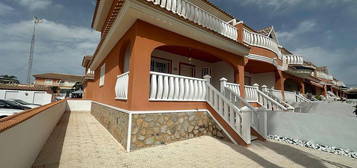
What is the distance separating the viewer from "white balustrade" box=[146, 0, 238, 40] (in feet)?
20.2

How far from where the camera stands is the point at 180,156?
4.09 metres

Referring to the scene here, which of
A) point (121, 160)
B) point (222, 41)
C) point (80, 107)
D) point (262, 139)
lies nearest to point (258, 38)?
point (222, 41)

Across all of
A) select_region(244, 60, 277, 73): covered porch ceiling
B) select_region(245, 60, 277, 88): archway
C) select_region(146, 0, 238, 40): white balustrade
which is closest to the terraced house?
select_region(146, 0, 238, 40): white balustrade

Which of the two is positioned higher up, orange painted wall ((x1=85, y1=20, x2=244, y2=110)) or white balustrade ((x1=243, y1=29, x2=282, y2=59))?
white balustrade ((x1=243, y1=29, x2=282, y2=59))

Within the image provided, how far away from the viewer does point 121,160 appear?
3.77 meters

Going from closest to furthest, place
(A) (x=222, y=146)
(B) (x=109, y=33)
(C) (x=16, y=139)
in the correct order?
1. (C) (x=16, y=139)
2. (A) (x=222, y=146)
3. (B) (x=109, y=33)

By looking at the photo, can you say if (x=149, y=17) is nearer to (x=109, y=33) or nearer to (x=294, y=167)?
(x=109, y=33)

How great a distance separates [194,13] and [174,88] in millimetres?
3617

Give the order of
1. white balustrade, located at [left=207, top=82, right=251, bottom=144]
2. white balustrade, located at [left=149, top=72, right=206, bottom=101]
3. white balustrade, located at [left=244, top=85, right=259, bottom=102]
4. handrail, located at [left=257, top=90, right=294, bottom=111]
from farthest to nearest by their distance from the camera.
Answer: white balustrade, located at [left=244, top=85, right=259, bottom=102], handrail, located at [left=257, top=90, right=294, bottom=111], white balustrade, located at [left=207, top=82, right=251, bottom=144], white balustrade, located at [left=149, top=72, right=206, bottom=101]

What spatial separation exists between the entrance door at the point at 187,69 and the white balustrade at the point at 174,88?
9.84ft

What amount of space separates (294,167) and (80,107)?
56.0 feet

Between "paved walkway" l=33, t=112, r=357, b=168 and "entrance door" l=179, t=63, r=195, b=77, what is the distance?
471 centimetres

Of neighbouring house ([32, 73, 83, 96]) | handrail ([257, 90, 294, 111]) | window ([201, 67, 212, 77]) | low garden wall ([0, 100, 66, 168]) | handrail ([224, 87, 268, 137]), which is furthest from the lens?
neighbouring house ([32, 73, 83, 96])

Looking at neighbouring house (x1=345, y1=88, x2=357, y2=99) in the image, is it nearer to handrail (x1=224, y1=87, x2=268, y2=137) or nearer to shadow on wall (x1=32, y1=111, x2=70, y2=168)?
handrail (x1=224, y1=87, x2=268, y2=137)
